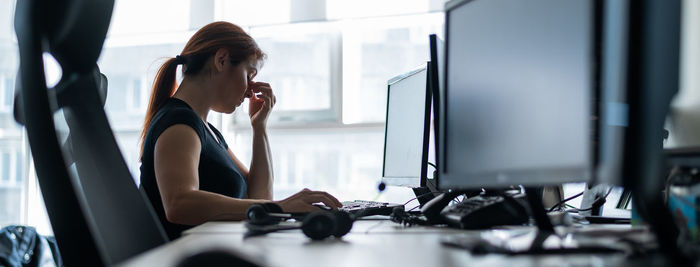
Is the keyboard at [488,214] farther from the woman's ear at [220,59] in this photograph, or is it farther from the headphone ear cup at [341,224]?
the woman's ear at [220,59]

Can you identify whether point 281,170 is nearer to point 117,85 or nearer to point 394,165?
point 117,85

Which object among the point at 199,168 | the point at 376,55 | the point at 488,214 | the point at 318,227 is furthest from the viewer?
the point at 376,55

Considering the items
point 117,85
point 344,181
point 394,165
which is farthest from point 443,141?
point 117,85

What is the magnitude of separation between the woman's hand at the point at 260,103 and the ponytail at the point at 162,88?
1.25 ft

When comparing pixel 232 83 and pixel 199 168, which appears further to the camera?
pixel 232 83

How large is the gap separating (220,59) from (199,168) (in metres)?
0.37

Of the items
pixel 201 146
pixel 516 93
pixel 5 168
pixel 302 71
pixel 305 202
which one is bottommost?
pixel 5 168

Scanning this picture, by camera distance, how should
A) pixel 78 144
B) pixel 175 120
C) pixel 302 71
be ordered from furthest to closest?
pixel 302 71 → pixel 175 120 → pixel 78 144

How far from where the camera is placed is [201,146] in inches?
64.3

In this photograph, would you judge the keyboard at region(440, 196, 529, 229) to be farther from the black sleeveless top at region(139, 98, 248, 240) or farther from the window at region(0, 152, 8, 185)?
the window at region(0, 152, 8, 185)

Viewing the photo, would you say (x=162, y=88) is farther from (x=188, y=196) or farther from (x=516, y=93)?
(x=516, y=93)

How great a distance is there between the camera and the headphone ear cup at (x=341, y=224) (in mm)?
958

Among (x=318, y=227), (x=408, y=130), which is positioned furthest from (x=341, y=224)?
(x=408, y=130)

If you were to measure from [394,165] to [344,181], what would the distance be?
1666 millimetres
